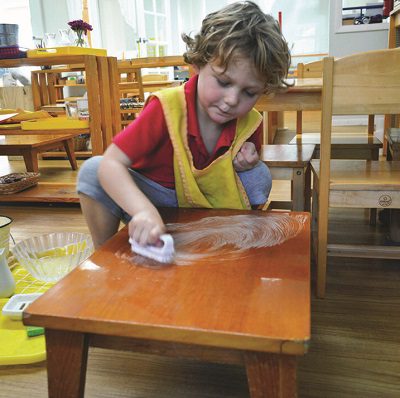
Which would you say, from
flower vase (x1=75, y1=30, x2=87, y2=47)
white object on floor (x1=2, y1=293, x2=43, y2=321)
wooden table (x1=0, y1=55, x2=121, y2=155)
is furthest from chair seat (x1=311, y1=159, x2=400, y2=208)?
flower vase (x1=75, y1=30, x2=87, y2=47)

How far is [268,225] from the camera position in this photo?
2.94 ft

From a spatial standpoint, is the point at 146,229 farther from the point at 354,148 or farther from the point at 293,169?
the point at 354,148

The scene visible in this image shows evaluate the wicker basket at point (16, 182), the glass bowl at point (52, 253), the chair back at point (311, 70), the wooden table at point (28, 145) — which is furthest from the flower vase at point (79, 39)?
the glass bowl at point (52, 253)

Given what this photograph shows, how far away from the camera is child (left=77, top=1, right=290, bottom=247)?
0.90 metres

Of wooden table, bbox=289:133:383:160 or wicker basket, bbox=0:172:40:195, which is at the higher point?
wooden table, bbox=289:133:383:160

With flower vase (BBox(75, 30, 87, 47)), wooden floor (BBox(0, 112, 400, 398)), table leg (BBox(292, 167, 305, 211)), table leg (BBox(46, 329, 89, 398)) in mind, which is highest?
flower vase (BBox(75, 30, 87, 47))

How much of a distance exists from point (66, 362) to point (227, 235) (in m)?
0.37

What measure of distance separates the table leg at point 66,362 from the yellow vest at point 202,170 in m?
0.52

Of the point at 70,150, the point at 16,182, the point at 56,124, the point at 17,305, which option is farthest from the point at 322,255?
the point at 70,150

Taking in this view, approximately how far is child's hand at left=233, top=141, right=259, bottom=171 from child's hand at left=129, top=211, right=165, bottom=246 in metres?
0.38

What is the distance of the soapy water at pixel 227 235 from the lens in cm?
77

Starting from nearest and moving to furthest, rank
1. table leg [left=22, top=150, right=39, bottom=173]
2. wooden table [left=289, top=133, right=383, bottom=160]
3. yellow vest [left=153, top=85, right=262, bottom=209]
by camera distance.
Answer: yellow vest [left=153, top=85, right=262, bottom=209] → wooden table [left=289, top=133, right=383, bottom=160] → table leg [left=22, top=150, right=39, bottom=173]

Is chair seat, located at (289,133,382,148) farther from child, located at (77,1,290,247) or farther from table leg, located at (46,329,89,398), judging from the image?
table leg, located at (46,329,89,398)

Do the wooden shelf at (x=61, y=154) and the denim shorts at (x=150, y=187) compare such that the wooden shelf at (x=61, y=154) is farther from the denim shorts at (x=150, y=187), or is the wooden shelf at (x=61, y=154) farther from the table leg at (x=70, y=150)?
the denim shorts at (x=150, y=187)
